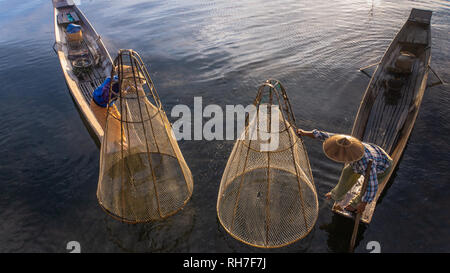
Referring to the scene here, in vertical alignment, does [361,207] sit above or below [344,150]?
below

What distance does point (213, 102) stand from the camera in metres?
8.23

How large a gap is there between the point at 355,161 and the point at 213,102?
17.0 ft

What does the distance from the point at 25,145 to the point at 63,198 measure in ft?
8.76

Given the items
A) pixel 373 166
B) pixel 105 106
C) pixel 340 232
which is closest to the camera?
pixel 373 166

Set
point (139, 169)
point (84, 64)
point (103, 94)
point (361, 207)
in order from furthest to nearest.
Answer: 1. point (84, 64)
2. point (139, 169)
3. point (103, 94)
4. point (361, 207)

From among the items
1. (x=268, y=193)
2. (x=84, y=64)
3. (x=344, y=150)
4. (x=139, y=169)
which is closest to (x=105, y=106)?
(x=139, y=169)

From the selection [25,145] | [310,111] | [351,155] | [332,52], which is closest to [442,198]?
[351,155]

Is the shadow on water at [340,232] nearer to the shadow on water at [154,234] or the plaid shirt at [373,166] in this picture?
the plaid shirt at [373,166]

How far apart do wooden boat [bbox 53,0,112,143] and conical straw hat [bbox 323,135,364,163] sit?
4535 millimetres

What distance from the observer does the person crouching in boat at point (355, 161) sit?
354cm

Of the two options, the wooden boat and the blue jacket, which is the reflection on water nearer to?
the wooden boat

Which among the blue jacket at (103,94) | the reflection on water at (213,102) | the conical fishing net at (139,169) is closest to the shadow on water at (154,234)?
the reflection on water at (213,102)

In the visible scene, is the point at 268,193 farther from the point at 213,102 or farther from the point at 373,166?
the point at 213,102

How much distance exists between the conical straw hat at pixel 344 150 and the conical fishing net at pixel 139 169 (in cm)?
259
